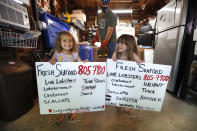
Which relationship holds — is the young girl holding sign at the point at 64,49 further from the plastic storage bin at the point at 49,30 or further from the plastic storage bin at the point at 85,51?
the plastic storage bin at the point at 85,51

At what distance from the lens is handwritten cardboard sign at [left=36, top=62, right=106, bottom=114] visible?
3.11 ft

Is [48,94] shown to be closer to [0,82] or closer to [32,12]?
[0,82]

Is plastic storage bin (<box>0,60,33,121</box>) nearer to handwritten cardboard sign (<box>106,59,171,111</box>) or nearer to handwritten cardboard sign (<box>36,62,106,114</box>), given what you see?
handwritten cardboard sign (<box>36,62,106,114</box>)

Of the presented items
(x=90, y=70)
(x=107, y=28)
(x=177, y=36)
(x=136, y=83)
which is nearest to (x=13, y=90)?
(x=90, y=70)

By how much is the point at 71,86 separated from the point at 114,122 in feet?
2.20

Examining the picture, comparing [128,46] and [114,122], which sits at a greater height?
[128,46]

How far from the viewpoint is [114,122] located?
1.08 m

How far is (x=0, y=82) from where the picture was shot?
96 centimetres

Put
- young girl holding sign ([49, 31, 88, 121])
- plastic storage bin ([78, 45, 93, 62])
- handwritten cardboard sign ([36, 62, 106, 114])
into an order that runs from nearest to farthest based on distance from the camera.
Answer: handwritten cardboard sign ([36, 62, 106, 114]), young girl holding sign ([49, 31, 88, 121]), plastic storage bin ([78, 45, 93, 62])

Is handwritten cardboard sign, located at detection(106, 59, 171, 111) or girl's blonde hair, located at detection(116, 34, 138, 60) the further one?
girl's blonde hair, located at detection(116, 34, 138, 60)

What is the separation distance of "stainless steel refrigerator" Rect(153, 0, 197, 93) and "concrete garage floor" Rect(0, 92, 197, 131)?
2.14 ft

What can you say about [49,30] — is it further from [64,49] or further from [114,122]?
[114,122]

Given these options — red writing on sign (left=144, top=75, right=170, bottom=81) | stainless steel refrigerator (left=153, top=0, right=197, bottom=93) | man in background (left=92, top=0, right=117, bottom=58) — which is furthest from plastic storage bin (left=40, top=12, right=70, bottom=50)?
stainless steel refrigerator (left=153, top=0, right=197, bottom=93)

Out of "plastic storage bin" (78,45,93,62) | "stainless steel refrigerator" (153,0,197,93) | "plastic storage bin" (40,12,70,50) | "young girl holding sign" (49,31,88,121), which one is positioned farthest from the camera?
"plastic storage bin" (78,45,93,62)
